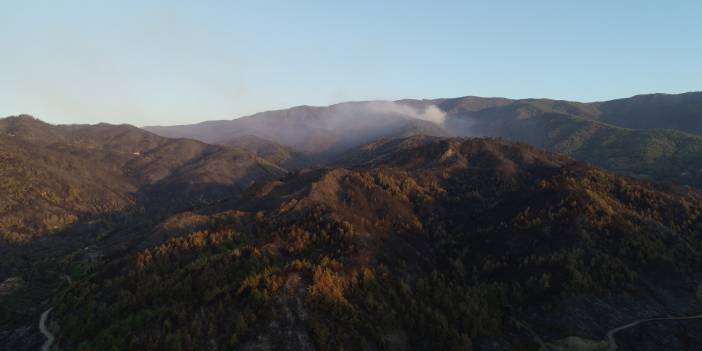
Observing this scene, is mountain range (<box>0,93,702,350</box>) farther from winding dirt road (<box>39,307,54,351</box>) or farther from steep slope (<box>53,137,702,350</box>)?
winding dirt road (<box>39,307,54,351</box>)

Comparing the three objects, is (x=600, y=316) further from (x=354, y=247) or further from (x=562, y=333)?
(x=354, y=247)

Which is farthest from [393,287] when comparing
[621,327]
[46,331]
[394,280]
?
[46,331]

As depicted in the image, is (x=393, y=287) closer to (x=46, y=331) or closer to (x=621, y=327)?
(x=621, y=327)

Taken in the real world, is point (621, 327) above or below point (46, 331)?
below

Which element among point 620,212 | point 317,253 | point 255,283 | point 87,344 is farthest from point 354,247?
point 620,212

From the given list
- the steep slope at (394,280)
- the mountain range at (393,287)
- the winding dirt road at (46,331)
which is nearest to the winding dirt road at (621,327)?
the mountain range at (393,287)

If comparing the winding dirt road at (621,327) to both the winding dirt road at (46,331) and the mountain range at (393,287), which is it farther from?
the winding dirt road at (46,331)

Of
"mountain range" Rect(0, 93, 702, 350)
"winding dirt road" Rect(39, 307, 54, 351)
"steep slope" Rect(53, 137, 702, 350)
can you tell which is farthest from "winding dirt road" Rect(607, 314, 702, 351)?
"winding dirt road" Rect(39, 307, 54, 351)

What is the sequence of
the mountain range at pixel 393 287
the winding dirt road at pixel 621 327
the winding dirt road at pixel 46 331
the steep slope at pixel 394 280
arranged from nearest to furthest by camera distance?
1. the steep slope at pixel 394 280
2. the mountain range at pixel 393 287
3. the winding dirt road at pixel 621 327
4. the winding dirt road at pixel 46 331
